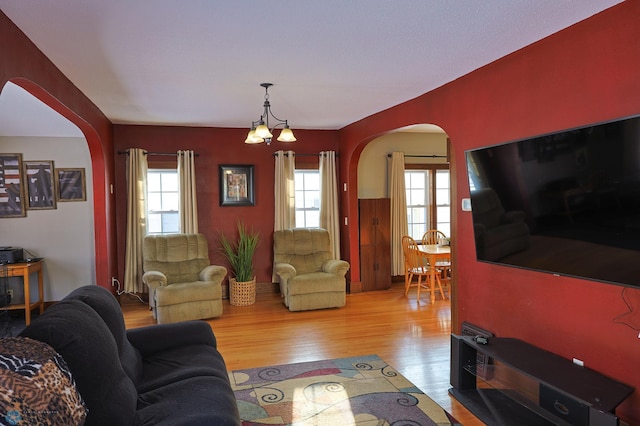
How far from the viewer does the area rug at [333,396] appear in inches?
115

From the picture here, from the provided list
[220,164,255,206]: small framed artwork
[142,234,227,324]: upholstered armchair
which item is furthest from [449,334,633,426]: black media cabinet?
[220,164,255,206]: small framed artwork

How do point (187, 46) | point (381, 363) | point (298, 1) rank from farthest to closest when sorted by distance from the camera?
1. point (381, 363)
2. point (187, 46)
3. point (298, 1)

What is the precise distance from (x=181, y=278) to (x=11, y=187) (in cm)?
245

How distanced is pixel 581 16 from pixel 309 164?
14.9ft

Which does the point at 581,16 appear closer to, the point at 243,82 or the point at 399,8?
the point at 399,8

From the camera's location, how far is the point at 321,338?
4602 mm

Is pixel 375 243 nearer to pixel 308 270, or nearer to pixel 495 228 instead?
pixel 308 270

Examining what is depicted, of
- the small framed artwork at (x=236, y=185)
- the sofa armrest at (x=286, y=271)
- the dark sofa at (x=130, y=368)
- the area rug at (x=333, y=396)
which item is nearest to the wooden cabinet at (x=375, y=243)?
the sofa armrest at (x=286, y=271)

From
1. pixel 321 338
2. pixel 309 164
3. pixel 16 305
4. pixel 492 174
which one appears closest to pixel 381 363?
pixel 321 338

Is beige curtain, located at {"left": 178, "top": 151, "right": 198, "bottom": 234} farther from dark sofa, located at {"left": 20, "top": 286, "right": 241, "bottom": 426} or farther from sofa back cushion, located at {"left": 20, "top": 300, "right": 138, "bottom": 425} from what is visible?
sofa back cushion, located at {"left": 20, "top": 300, "right": 138, "bottom": 425}

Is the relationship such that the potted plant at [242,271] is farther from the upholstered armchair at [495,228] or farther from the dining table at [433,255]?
the upholstered armchair at [495,228]

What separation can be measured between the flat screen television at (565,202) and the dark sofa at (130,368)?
6.61 feet

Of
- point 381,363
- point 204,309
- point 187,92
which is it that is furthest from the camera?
point 204,309

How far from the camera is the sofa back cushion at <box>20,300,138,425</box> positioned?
5.74 feet
